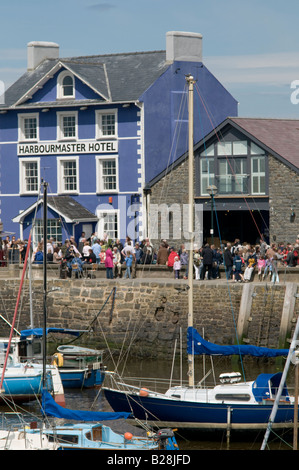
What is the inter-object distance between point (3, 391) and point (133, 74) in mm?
23195

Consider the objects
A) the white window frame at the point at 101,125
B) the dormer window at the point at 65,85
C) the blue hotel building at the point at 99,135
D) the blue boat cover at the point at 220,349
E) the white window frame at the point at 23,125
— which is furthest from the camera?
Result: the white window frame at the point at 23,125

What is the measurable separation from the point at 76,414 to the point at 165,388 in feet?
20.8

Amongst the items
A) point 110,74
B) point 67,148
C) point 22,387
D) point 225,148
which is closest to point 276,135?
point 225,148

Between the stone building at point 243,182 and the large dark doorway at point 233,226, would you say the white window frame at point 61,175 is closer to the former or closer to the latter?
the stone building at point 243,182

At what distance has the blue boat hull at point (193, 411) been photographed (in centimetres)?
2298

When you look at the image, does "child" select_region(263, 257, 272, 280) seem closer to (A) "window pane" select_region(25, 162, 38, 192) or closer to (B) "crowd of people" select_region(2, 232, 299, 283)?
(B) "crowd of people" select_region(2, 232, 299, 283)

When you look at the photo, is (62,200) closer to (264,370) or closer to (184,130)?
(184,130)

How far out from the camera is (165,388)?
91.4 feet

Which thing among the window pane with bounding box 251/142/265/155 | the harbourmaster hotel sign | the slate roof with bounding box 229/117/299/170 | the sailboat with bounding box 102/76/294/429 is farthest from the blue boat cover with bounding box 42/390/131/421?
the harbourmaster hotel sign

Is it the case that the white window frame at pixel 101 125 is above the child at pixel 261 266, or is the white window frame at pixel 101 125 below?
above

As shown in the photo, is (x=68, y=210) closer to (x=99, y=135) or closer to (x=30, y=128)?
(x=99, y=135)

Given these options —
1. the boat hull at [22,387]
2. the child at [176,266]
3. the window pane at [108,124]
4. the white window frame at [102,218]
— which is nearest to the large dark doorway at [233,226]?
the white window frame at [102,218]

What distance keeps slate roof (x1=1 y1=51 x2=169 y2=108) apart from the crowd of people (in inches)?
352

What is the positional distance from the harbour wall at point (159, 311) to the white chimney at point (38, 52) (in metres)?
16.6
